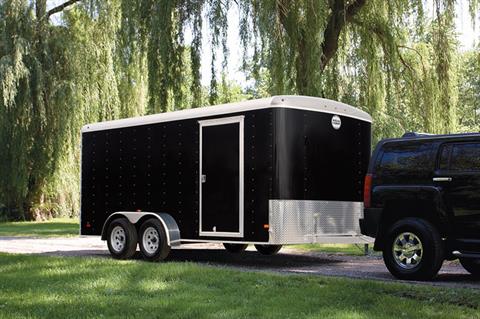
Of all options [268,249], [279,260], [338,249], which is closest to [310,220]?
[279,260]

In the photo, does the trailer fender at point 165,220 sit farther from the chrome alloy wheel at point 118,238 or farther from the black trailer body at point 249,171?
the chrome alloy wheel at point 118,238

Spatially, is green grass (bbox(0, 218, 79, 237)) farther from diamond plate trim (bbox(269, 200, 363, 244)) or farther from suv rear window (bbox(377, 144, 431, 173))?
suv rear window (bbox(377, 144, 431, 173))

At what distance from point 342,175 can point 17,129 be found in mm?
17376

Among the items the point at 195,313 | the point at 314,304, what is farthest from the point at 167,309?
the point at 314,304

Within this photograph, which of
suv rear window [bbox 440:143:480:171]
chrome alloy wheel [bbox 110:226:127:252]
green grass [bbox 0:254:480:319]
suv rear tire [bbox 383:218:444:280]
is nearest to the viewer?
green grass [bbox 0:254:480:319]

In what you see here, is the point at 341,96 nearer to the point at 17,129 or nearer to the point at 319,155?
the point at 319,155

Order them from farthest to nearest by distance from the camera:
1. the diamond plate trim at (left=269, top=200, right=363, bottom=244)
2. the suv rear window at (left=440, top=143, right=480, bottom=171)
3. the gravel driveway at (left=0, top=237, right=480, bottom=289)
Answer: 1. the diamond plate trim at (left=269, top=200, right=363, bottom=244)
2. the gravel driveway at (left=0, top=237, right=480, bottom=289)
3. the suv rear window at (left=440, top=143, right=480, bottom=171)

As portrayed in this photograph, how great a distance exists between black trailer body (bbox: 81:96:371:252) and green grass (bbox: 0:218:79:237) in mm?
9552

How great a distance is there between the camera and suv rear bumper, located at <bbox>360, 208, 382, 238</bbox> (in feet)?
35.1

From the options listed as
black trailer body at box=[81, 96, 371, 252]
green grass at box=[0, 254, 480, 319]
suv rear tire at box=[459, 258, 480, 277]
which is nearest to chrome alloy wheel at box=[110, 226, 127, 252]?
black trailer body at box=[81, 96, 371, 252]

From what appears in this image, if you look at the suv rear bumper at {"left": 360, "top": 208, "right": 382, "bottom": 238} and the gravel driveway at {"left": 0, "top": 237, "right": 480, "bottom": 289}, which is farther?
the gravel driveway at {"left": 0, "top": 237, "right": 480, "bottom": 289}

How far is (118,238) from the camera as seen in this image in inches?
549

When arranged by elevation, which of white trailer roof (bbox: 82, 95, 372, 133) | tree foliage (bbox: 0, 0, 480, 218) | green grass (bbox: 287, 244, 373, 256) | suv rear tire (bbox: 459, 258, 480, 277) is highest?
tree foliage (bbox: 0, 0, 480, 218)

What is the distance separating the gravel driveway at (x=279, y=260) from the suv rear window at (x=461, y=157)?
167 cm
